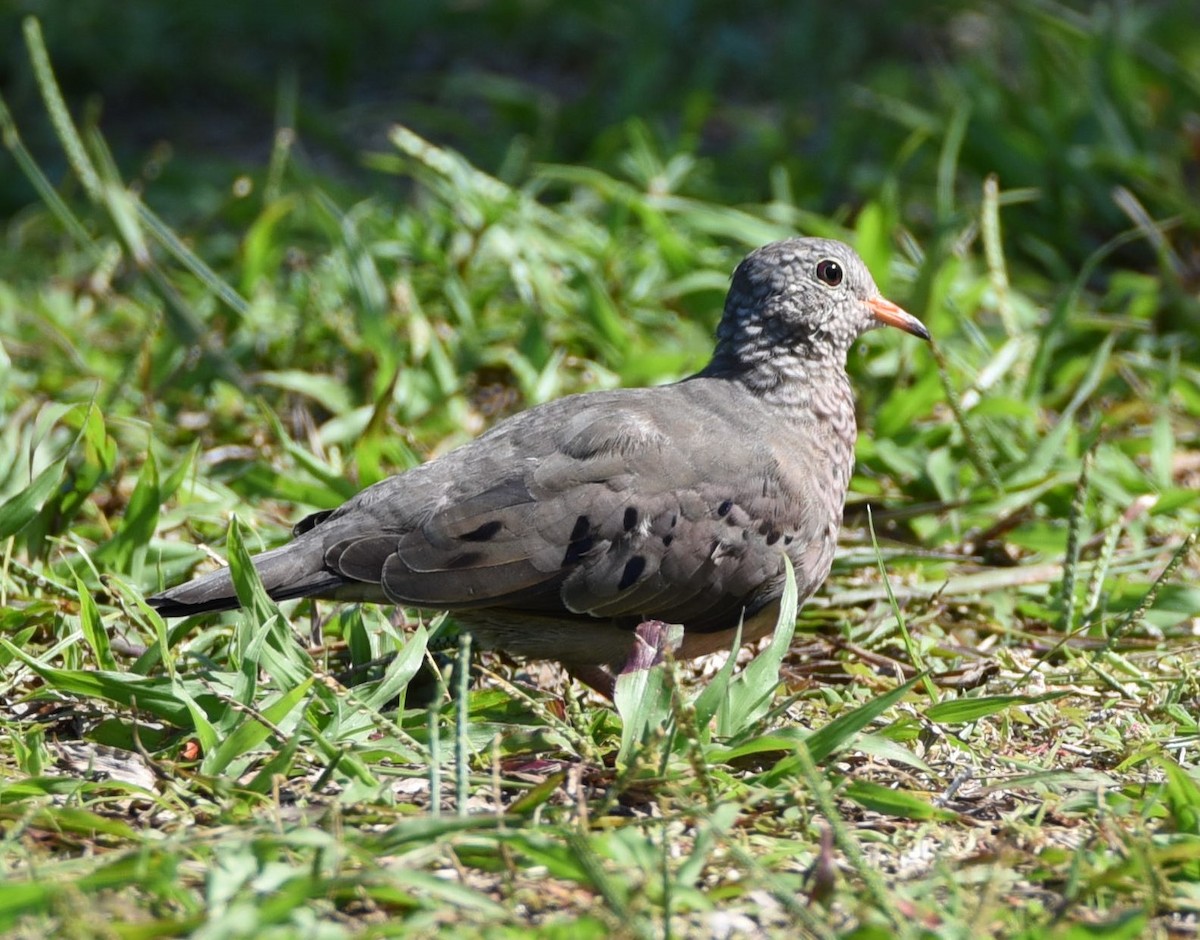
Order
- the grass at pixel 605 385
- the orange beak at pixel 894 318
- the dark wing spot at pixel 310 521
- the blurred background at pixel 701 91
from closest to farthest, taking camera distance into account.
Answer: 1. the grass at pixel 605 385
2. the dark wing spot at pixel 310 521
3. the orange beak at pixel 894 318
4. the blurred background at pixel 701 91

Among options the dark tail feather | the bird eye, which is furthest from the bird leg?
the bird eye

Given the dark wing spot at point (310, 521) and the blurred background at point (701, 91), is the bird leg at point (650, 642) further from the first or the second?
the blurred background at point (701, 91)

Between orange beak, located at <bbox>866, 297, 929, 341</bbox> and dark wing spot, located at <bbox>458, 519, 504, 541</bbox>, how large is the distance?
4.42 feet

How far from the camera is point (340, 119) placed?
762 centimetres

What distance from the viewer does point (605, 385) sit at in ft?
17.0

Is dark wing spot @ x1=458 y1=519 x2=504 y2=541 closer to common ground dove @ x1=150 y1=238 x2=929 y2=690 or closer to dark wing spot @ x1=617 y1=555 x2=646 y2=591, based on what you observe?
common ground dove @ x1=150 y1=238 x2=929 y2=690

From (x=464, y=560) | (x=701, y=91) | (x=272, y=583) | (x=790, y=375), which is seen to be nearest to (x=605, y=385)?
(x=790, y=375)

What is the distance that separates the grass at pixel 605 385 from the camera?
281 centimetres

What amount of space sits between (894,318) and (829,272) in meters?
0.25

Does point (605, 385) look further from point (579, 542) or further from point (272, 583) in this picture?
point (272, 583)

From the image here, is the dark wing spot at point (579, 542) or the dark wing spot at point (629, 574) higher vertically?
the dark wing spot at point (579, 542)

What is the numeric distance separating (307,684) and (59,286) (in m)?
3.59

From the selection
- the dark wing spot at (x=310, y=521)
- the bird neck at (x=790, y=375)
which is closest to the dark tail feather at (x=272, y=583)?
the dark wing spot at (x=310, y=521)

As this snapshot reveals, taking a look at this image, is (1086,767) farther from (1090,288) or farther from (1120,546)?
(1090,288)
